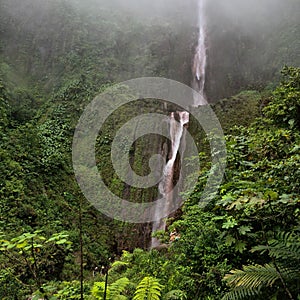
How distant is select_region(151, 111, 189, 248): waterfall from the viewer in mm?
9781

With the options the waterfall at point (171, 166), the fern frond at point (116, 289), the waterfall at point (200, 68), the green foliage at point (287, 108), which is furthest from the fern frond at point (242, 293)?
the waterfall at point (200, 68)

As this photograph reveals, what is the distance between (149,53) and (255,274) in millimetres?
19013

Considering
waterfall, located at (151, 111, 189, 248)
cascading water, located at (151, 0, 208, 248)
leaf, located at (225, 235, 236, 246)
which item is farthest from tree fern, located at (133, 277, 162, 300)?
waterfall, located at (151, 111, 189, 248)

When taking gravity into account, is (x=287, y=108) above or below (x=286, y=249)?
above

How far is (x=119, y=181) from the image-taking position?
11.6 meters

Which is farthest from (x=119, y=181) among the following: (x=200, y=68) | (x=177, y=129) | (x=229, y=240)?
(x=200, y=68)

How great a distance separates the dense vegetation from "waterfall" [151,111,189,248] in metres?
0.53

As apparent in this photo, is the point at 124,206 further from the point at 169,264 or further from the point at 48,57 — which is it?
the point at 48,57

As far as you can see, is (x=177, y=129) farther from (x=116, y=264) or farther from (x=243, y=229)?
(x=243, y=229)

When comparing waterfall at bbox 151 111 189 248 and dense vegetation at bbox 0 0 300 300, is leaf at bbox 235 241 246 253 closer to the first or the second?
dense vegetation at bbox 0 0 300 300

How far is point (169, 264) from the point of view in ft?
11.5

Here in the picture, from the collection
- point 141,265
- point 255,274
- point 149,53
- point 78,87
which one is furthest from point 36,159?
point 149,53

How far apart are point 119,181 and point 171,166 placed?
2.31 m

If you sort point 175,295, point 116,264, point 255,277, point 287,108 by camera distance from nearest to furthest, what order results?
point 255,277 → point 175,295 → point 116,264 → point 287,108
